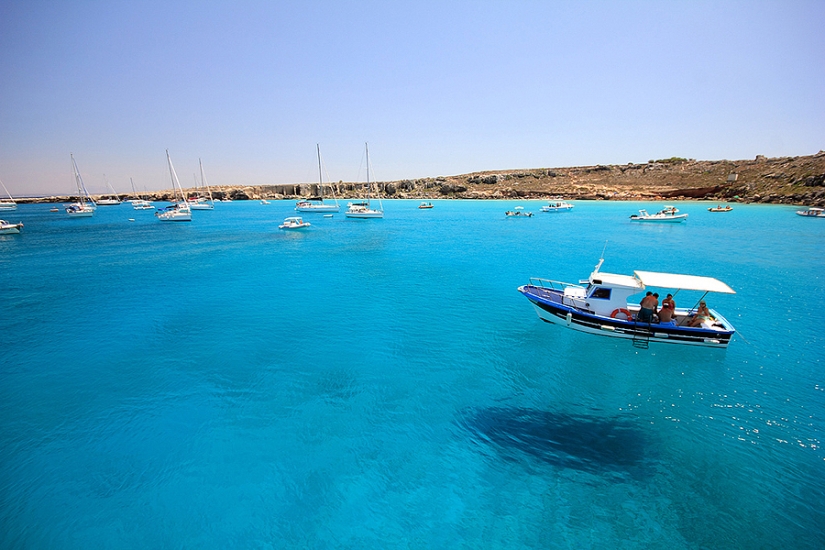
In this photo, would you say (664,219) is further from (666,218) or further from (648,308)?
(648,308)

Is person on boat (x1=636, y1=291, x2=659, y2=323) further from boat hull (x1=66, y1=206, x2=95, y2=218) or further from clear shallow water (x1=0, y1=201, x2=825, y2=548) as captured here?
boat hull (x1=66, y1=206, x2=95, y2=218)

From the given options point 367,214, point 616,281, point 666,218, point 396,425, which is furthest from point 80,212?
point 666,218

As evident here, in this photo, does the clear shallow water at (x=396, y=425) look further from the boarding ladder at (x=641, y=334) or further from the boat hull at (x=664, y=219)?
the boat hull at (x=664, y=219)

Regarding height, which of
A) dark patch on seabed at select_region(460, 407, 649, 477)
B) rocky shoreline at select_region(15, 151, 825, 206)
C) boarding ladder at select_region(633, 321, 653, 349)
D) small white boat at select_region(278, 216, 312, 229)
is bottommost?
dark patch on seabed at select_region(460, 407, 649, 477)

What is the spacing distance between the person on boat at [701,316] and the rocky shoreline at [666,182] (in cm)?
10287

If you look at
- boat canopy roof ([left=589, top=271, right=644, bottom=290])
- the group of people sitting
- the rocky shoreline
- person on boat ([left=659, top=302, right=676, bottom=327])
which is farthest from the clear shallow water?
the rocky shoreline

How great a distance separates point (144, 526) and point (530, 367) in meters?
15.3

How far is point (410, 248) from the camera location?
4934 cm

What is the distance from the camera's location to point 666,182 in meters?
131

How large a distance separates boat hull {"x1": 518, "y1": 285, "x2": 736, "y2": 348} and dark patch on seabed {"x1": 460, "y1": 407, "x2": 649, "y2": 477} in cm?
656

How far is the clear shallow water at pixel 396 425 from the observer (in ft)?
30.8

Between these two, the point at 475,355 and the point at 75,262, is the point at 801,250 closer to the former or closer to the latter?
the point at 475,355

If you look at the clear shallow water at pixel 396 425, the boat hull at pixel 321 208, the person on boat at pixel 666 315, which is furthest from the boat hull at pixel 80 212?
the person on boat at pixel 666 315

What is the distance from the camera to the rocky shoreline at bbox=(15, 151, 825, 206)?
96.1 m
